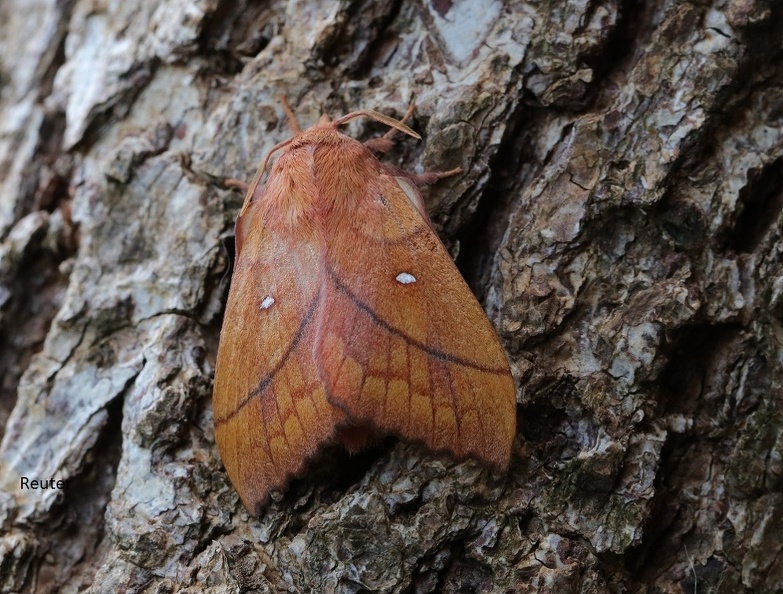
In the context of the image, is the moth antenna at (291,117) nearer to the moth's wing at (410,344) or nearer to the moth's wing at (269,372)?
the moth's wing at (269,372)

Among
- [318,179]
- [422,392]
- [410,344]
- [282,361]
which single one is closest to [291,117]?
[318,179]

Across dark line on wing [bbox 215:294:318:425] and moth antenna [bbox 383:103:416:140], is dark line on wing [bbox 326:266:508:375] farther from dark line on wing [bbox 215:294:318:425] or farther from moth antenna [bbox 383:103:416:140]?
moth antenna [bbox 383:103:416:140]

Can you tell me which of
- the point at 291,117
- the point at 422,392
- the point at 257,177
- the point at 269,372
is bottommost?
the point at 269,372

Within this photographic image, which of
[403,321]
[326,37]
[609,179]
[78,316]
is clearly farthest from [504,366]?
[78,316]

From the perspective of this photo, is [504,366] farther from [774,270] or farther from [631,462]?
[774,270]

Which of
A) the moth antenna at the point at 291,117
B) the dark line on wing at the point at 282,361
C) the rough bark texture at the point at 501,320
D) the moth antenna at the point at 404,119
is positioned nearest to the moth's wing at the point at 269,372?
the dark line on wing at the point at 282,361

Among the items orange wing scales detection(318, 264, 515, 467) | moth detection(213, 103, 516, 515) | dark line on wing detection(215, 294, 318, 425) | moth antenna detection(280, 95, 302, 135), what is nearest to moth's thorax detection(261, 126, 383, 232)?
moth detection(213, 103, 516, 515)

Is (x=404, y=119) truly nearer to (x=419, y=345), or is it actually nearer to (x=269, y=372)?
(x=419, y=345)
